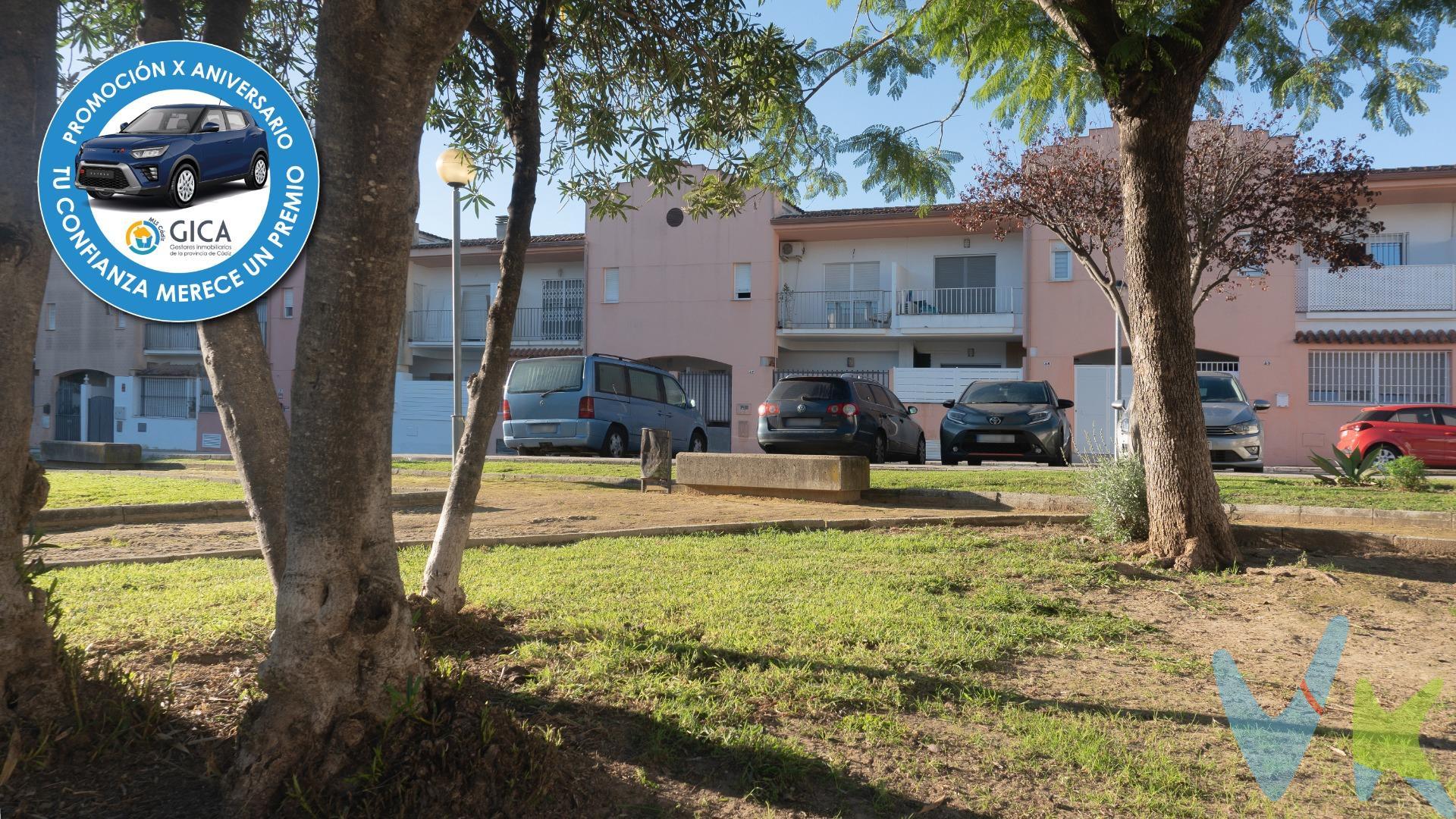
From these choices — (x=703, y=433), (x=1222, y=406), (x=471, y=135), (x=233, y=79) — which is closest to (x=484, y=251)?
(x=703, y=433)

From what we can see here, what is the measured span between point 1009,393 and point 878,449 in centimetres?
284

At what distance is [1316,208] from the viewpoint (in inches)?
493

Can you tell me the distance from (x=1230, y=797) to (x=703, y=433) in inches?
663

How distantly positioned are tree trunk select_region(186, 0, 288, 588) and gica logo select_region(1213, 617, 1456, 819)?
3404 mm

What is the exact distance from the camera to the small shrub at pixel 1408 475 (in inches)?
443

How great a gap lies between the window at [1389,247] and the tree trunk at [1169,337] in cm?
2156

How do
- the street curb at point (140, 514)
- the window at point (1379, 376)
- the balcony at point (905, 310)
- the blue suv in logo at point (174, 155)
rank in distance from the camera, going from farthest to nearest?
the balcony at point (905, 310), the window at point (1379, 376), the street curb at point (140, 514), the blue suv in logo at point (174, 155)

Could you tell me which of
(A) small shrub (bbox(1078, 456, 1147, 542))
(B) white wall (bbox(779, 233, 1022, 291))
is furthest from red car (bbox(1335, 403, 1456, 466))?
(A) small shrub (bbox(1078, 456, 1147, 542))

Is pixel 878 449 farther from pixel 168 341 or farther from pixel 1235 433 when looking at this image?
pixel 168 341

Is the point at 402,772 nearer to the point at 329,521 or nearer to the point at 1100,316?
the point at 329,521

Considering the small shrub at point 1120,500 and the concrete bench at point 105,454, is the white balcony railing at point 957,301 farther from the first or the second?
the small shrub at point 1120,500

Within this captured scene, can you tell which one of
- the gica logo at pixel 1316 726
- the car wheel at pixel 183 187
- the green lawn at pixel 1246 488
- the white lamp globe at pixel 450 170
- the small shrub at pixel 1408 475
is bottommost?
the gica logo at pixel 1316 726

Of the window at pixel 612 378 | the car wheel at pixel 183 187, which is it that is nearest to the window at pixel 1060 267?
the window at pixel 612 378

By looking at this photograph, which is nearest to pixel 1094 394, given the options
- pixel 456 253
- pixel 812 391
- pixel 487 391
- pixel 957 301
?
pixel 957 301
